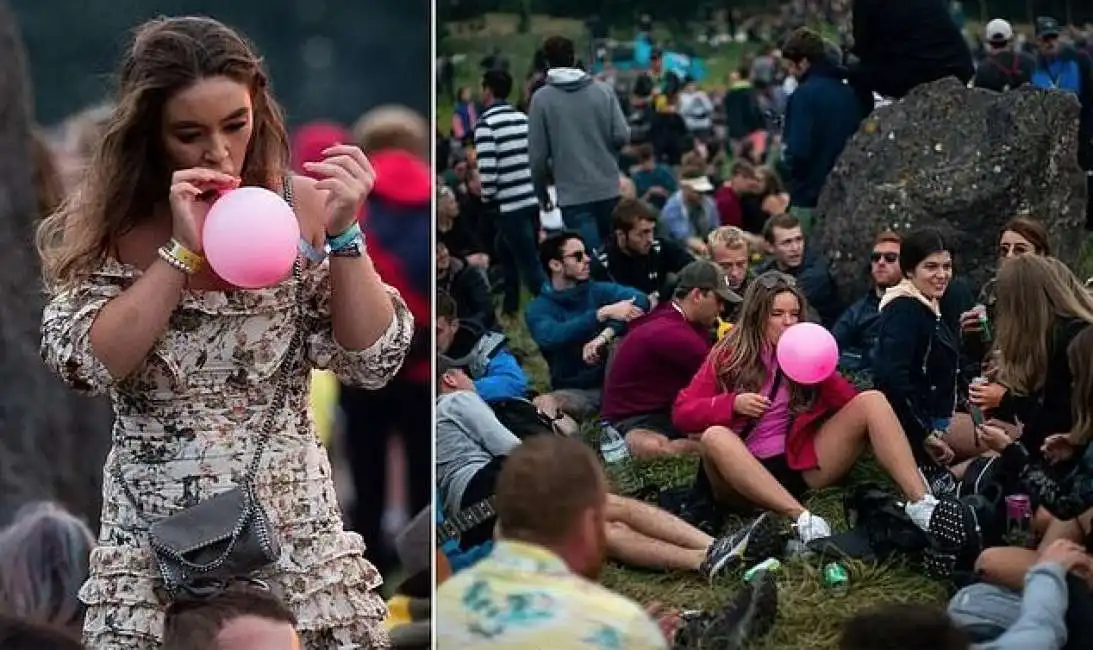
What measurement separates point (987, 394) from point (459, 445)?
0.98 meters

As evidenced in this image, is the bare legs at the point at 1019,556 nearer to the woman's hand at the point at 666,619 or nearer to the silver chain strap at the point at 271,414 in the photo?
the woman's hand at the point at 666,619

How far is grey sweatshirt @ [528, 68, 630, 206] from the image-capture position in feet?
10.4

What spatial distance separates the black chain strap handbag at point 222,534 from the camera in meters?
1.89

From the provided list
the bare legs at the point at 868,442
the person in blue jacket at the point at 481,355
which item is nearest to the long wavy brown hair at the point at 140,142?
the person in blue jacket at the point at 481,355

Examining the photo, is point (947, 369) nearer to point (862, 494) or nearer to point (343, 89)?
point (862, 494)

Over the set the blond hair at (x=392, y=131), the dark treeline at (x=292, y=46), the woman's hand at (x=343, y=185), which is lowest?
the blond hair at (x=392, y=131)

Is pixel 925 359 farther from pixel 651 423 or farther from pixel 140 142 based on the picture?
pixel 140 142

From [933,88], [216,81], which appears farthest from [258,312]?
[933,88]

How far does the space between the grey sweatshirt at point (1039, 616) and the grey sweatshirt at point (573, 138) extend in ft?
3.63

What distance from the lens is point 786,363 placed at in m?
3.03

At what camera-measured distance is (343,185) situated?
1972 mm

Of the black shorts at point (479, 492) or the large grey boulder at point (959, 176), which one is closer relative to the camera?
the black shorts at point (479, 492)

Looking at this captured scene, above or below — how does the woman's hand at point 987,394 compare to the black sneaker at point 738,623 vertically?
above

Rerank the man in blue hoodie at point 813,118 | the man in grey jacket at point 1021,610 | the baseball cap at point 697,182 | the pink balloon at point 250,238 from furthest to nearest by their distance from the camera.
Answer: the baseball cap at point 697,182 < the man in blue hoodie at point 813,118 < the man in grey jacket at point 1021,610 < the pink balloon at point 250,238
